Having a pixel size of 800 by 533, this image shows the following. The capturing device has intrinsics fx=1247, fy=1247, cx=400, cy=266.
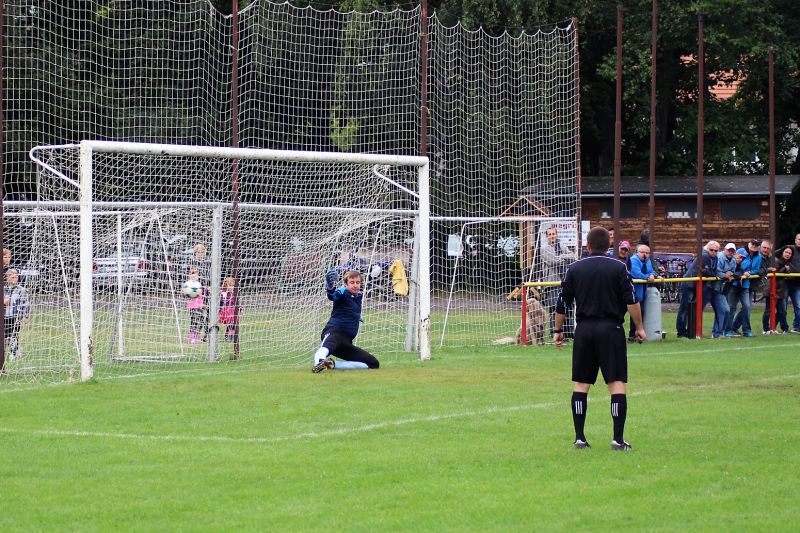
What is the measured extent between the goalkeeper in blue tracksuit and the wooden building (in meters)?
24.8

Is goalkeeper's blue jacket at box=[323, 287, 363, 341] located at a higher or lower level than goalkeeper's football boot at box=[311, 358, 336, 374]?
higher

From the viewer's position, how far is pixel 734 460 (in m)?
10.4

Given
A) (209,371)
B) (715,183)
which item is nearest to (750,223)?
(715,183)

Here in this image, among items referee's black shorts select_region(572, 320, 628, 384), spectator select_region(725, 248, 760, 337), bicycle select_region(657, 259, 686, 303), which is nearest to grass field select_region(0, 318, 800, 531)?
referee's black shorts select_region(572, 320, 628, 384)

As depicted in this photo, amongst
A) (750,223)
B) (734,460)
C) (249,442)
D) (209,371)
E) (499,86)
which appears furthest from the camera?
(750,223)

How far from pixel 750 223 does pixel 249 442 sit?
109 ft

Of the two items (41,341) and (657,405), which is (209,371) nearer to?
(41,341)

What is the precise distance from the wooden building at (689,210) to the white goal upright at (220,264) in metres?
22.0

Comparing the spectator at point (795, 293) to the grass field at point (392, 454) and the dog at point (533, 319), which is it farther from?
the grass field at point (392, 454)

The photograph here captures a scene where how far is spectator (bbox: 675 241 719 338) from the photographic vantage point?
25109mm

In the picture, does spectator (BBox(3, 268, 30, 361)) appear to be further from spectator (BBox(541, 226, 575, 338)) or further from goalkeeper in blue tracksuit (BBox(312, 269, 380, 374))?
spectator (BBox(541, 226, 575, 338))

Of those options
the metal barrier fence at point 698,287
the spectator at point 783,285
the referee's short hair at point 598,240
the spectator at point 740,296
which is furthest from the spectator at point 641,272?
the referee's short hair at point 598,240

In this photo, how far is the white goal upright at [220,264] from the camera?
19.0m

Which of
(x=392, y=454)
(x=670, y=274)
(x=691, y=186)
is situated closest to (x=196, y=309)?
(x=392, y=454)
